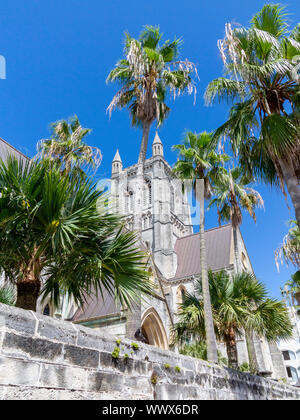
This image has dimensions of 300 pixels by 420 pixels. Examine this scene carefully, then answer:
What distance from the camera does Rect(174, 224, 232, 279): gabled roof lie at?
3553cm

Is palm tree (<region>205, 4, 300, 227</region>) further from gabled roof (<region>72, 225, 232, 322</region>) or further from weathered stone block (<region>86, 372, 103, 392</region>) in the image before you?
gabled roof (<region>72, 225, 232, 322</region>)

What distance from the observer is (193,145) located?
15.5 m

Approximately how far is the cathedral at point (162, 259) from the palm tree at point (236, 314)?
50.0 inches

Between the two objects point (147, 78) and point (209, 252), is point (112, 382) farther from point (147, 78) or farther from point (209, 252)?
point (209, 252)

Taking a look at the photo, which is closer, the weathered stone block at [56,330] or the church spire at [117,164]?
the weathered stone block at [56,330]

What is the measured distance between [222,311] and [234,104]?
7638 mm

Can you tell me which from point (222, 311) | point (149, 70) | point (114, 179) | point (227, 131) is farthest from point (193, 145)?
point (114, 179)

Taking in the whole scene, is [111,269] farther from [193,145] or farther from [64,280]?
[193,145]

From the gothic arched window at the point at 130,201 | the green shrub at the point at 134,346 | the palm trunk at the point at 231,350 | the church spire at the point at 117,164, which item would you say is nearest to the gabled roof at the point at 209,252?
the gothic arched window at the point at 130,201

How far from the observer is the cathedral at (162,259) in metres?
16.0

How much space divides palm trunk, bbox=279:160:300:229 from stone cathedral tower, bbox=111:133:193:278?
3212cm

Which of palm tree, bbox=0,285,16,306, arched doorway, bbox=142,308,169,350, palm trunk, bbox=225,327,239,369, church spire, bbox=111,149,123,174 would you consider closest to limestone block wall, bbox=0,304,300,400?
palm tree, bbox=0,285,16,306

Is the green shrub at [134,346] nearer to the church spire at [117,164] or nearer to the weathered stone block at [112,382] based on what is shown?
the weathered stone block at [112,382]

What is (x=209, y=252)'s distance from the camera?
37.5 meters
